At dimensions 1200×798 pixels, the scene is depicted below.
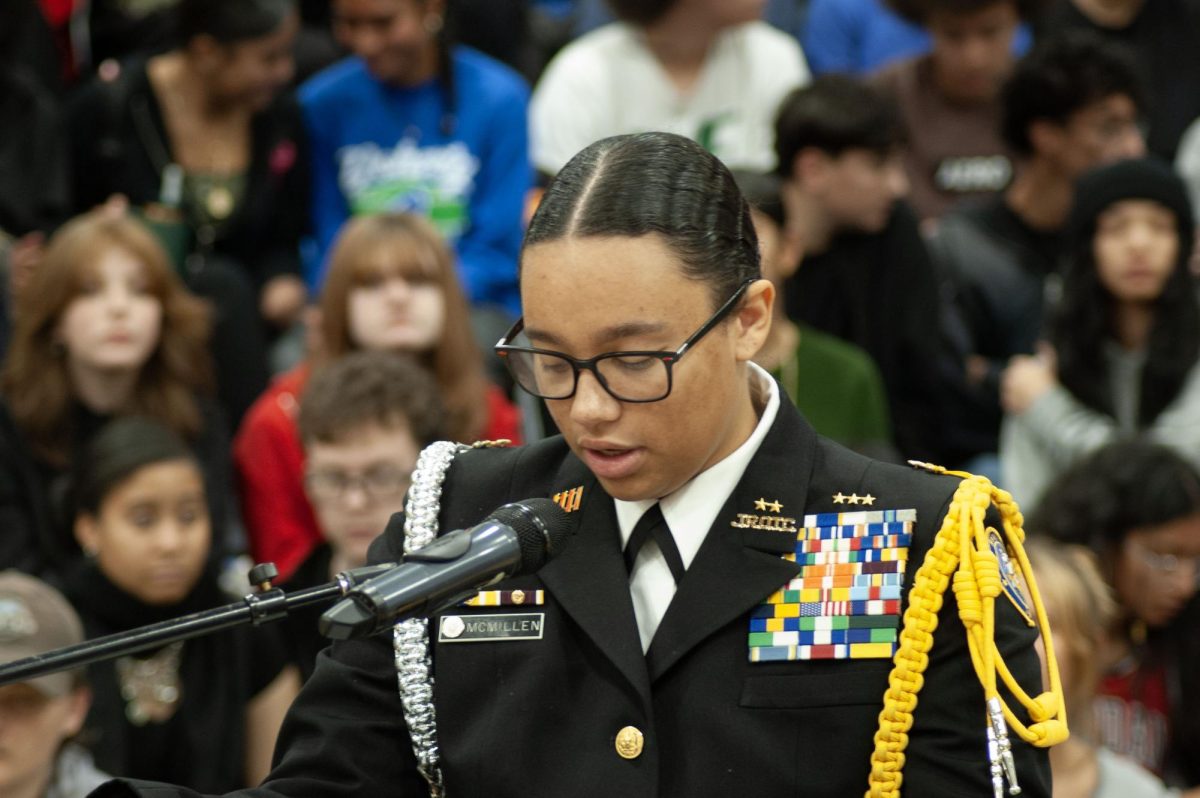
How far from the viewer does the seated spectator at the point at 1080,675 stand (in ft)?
13.7

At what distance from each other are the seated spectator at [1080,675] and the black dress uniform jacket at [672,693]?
1979 millimetres

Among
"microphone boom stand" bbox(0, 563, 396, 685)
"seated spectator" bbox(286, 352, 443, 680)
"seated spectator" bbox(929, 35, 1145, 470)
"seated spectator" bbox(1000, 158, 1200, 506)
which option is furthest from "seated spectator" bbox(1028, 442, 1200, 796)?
"microphone boom stand" bbox(0, 563, 396, 685)

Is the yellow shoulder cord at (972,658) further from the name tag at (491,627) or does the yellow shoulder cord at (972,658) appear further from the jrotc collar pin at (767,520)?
the name tag at (491,627)

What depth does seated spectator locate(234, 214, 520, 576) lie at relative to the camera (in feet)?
16.5

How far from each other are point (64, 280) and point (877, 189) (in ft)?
7.84

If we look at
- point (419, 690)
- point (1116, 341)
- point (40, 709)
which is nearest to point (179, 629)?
point (419, 690)

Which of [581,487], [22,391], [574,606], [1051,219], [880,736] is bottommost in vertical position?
[880,736]

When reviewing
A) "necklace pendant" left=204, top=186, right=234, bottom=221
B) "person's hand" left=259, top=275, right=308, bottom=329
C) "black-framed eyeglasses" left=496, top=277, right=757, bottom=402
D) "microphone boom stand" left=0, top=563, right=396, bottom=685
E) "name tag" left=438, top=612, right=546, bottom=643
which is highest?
"necklace pendant" left=204, top=186, right=234, bottom=221

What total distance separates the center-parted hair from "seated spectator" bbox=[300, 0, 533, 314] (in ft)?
11.8

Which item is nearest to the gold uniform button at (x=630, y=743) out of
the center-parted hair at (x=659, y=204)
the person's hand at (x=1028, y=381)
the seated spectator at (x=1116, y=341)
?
the center-parted hair at (x=659, y=204)

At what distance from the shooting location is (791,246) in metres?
5.23

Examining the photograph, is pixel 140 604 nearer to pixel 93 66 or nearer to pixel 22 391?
pixel 22 391

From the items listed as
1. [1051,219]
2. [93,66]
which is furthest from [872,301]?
[93,66]

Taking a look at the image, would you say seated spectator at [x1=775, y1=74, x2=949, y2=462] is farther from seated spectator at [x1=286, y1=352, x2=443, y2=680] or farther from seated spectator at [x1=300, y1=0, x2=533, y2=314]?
seated spectator at [x1=286, y1=352, x2=443, y2=680]
